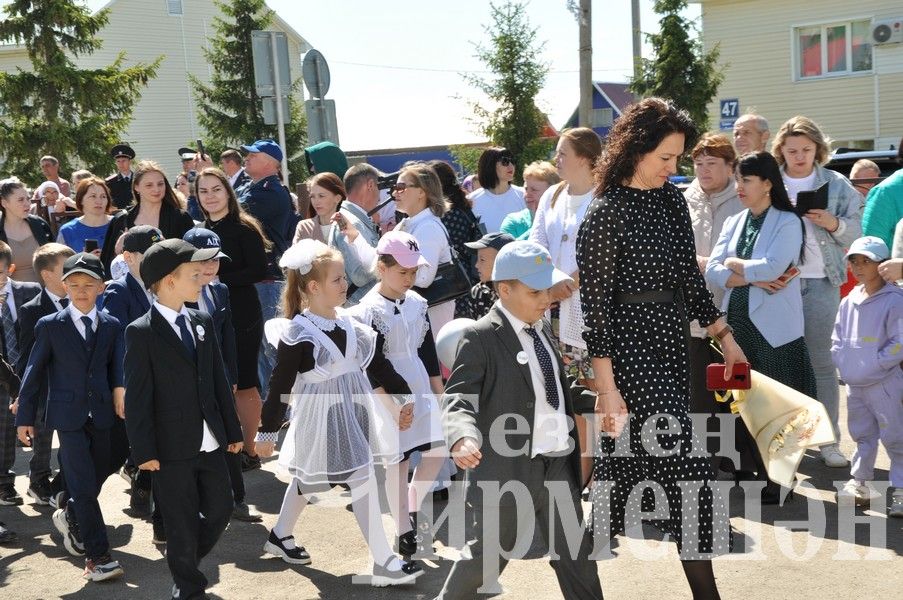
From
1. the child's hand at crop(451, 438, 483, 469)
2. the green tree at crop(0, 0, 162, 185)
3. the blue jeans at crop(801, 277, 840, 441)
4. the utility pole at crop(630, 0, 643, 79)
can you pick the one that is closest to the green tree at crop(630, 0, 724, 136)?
the utility pole at crop(630, 0, 643, 79)

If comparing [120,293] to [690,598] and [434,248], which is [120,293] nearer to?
[434,248]

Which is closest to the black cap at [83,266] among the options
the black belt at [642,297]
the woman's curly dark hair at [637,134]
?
the woman's curly dark hair at [637,134]

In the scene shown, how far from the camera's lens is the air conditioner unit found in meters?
27.5

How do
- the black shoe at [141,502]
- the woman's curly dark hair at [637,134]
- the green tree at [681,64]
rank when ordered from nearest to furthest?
1. the woman's curly dark hair at [637,134]
2. the black shoe at [141,502]
3. the green tree at [681,64]

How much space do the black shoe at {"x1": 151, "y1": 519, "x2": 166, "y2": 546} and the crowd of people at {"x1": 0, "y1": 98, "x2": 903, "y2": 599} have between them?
0.21 feet

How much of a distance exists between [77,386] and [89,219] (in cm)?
332

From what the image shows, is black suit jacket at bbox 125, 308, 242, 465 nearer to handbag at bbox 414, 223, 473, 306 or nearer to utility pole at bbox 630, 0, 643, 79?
handbag at bbox 414, 223, 473, 306

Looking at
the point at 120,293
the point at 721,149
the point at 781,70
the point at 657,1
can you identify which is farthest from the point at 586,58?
the point at 120,293

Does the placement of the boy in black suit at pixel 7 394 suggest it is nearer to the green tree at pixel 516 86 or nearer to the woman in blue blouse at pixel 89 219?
the woman in blue blouse at pixel 89 219

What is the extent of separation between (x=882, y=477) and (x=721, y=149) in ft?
7.87

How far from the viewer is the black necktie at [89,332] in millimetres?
6109

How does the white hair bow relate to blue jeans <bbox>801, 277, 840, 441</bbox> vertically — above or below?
above

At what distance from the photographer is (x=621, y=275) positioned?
14.8 feet

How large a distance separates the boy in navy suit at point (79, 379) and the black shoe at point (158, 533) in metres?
0.29
